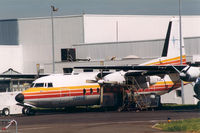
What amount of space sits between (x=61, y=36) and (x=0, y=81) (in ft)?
70.9

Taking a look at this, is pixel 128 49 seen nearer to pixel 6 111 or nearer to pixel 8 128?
pixel 6 111

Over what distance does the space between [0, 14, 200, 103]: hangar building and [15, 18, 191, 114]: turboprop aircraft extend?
A: 24.0 meters

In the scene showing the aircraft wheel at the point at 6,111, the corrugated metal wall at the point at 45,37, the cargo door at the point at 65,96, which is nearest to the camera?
the cargo door at the point at 65,96

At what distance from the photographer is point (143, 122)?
28.2 metres

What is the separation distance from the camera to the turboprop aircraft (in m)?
37.2

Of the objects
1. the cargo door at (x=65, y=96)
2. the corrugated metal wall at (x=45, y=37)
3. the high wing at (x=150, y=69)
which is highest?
the corrugated metal wall at (x=45, y=37)

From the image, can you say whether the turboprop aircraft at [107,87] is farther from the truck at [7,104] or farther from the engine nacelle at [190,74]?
the engine nacelle at [190,74]

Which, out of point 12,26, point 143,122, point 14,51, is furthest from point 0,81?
point 143,122

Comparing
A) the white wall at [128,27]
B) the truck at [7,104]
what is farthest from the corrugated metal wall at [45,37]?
the truck at [7,104]

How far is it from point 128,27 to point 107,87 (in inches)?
1644

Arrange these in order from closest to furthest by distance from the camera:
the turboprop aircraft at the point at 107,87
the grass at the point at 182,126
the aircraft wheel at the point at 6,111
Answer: the grass at the point at 182,126 < the turboprop aircraft at the point at 107,87 < the aircraft wheel at the point at 6,111

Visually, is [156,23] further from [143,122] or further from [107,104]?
[143,122]

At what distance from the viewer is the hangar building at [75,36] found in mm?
67125

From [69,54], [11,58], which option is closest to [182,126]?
[69,54]
